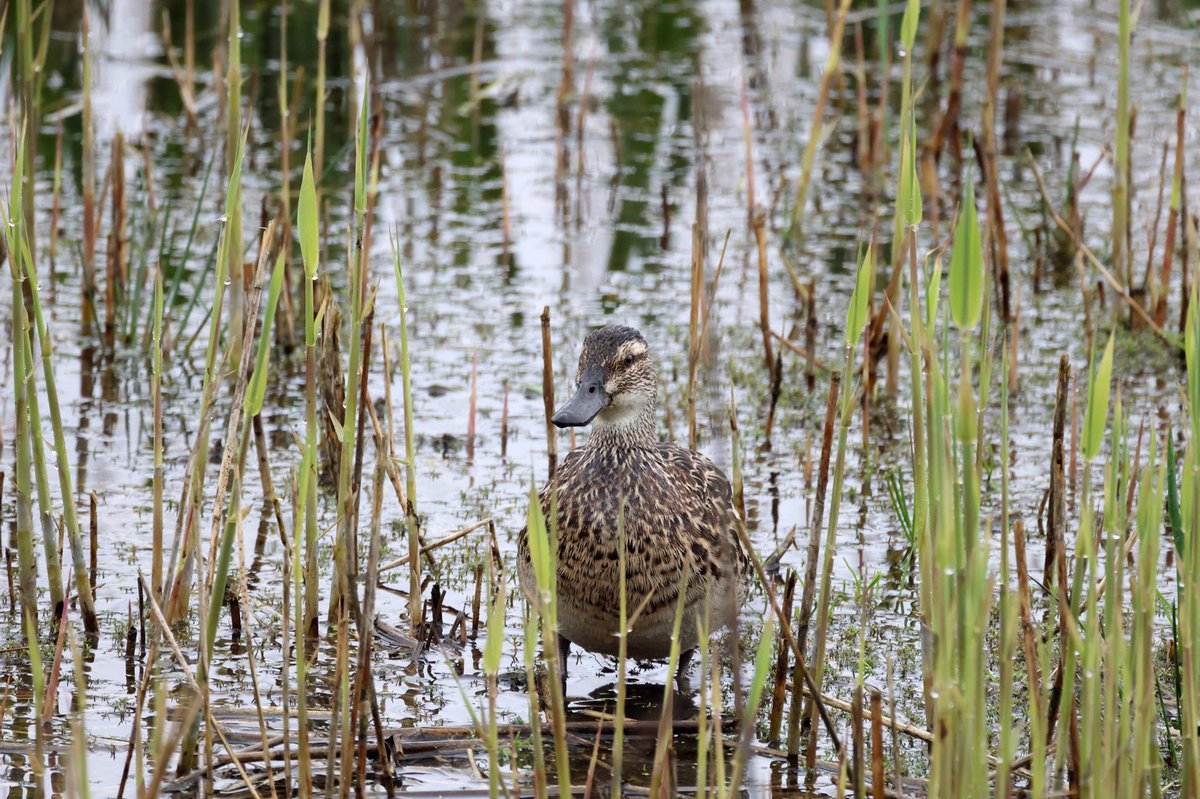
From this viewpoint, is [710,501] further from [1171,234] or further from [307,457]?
[1171,234]

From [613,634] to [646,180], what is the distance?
17.5 ft

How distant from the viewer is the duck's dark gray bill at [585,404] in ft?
15.5

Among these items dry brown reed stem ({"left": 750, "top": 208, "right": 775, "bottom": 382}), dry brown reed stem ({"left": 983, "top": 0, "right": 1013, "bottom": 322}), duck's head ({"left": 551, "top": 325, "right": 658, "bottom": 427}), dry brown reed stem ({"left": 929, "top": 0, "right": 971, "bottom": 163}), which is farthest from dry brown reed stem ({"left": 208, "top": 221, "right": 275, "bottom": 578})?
dry brown reed stem ({"left": 929, "top": 0, "right": 971, "bottom": 163})

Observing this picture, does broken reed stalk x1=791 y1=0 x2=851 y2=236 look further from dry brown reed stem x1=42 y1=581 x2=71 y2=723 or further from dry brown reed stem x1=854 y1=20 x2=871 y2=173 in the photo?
dry brown reed stem x1=42 y1=581 x2=71 y2=723

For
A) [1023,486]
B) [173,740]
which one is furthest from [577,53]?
[173,740]

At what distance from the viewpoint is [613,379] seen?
4.97 meters

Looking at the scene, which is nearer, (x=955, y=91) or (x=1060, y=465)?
(x=1060, y=465)

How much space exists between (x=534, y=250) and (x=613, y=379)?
385cm

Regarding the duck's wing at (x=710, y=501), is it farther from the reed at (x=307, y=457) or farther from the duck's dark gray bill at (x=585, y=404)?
the reed at (x=307, y=457)

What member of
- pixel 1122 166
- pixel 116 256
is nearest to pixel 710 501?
pixel 1122 166

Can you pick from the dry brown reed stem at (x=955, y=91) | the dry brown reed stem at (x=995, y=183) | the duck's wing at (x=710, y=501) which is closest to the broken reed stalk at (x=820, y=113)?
the dry brown reed stem at (x=955, y=91)

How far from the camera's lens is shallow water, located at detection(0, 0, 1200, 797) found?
5.12m

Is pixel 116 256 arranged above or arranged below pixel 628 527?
above

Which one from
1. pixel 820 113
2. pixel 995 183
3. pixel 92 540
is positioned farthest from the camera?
pixel 820 113
